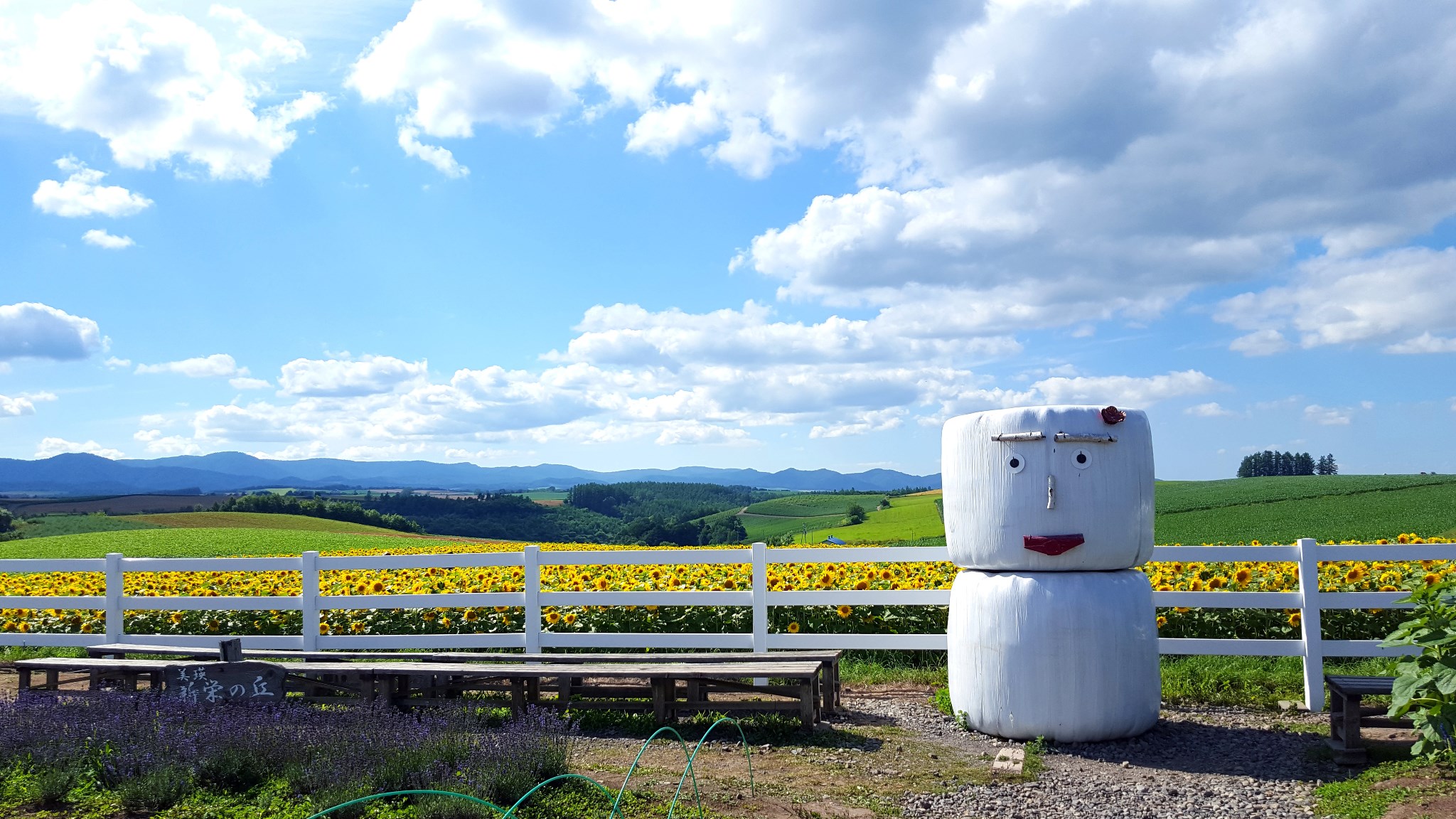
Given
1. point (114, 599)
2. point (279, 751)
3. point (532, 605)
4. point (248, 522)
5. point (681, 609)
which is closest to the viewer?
point (279, 751)

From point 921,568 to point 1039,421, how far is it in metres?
5.01

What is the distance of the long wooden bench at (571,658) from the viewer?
7.95 meters

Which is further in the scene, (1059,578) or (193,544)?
(193,544)

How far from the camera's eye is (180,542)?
28.3 metres

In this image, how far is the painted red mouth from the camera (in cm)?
677

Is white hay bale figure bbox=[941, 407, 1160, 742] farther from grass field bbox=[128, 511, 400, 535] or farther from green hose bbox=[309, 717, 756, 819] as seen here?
grass field bbox=[128, 511, 400, 535]

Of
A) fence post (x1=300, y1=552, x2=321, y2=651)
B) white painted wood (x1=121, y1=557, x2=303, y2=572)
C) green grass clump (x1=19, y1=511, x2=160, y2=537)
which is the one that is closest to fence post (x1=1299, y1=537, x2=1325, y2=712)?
fence post (x1=300, y1=552, x2=321, y2=651)

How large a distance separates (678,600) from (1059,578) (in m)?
3.86

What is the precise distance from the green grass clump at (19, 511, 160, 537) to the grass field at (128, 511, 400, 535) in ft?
1.50

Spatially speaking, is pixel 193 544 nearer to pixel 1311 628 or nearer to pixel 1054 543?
pixel 1054 543

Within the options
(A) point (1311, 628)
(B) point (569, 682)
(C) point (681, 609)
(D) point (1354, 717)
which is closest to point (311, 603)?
(C) point (681, 609)

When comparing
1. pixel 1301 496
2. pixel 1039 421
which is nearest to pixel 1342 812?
pixel 1039 421

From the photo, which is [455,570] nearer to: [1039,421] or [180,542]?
[1039,421]

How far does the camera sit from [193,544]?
28078 mm
